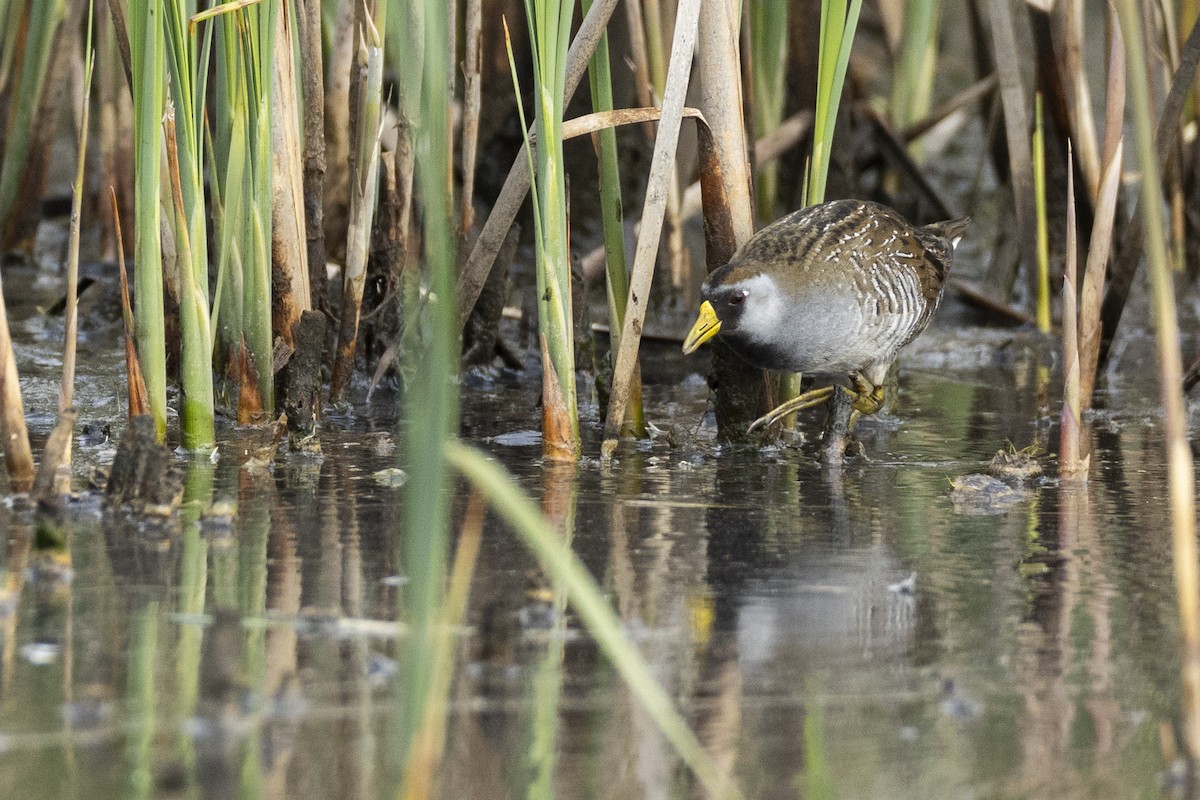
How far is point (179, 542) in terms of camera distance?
307 centimetres

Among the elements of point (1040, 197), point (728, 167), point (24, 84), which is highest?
point (24, 84)

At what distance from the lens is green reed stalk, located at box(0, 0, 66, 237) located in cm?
542

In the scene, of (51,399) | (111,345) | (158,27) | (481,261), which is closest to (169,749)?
(158,27)

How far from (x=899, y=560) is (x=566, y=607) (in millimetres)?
797

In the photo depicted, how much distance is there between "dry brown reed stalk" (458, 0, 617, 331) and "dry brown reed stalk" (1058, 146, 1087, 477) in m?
1.20

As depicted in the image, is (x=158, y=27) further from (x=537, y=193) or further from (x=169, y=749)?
(x=169, y=749)

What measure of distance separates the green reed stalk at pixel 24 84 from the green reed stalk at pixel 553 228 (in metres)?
2.40

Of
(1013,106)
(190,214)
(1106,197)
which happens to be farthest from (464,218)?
(1013,106)

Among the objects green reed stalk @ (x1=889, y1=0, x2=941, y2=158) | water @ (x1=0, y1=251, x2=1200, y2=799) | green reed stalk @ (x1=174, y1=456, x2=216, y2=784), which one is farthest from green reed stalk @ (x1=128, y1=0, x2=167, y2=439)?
green reed stalk @ (x1=889, y1=0, x2=941, y2=158)

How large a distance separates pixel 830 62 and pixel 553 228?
836 mm

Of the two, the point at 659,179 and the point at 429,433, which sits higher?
the point at 659,179

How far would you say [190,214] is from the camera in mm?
3562

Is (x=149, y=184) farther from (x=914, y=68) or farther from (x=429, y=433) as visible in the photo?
(x=914, y=68)

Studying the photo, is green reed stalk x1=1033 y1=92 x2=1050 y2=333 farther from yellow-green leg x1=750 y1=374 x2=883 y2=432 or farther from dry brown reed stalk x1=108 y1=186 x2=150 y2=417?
dry brown reed stalk x1=108 y1=186 x2=150 y2=417
